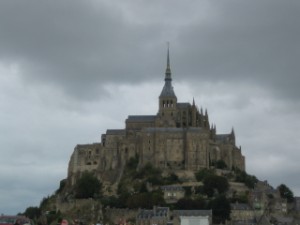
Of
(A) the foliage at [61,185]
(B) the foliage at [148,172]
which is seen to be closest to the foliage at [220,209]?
(B) the foliage at [148,172]

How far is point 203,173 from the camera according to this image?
3949 inches

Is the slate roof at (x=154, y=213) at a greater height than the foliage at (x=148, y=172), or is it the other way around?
the foliage at (x=148, y=172)

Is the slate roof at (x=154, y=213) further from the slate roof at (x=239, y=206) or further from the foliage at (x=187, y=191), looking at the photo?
the slate roof at (x=239, y=206)

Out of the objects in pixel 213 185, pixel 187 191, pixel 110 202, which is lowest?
pixel 110 202

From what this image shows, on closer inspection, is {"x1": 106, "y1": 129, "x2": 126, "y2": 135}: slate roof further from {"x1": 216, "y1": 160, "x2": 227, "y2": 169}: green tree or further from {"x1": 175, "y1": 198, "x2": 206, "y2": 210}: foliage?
{"x1": 175, "y1": 198, "x2": 206, "y2": 210}: foliage

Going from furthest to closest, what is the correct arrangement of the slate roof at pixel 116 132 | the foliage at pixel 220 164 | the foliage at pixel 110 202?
the slate roof at pixel 116 132 < the foliage at pixel 220 164 < the foliage at pixel 110 202

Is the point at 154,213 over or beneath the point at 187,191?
beneath

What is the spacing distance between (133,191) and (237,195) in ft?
54.7

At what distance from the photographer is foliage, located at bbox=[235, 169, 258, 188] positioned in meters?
103

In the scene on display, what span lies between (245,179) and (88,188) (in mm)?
26247

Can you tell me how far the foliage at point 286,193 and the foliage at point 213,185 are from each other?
13.2m

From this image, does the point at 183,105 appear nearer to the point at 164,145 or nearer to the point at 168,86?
the point at 168,86

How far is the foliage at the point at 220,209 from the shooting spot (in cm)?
8825

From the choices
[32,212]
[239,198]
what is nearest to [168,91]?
[239,198]
